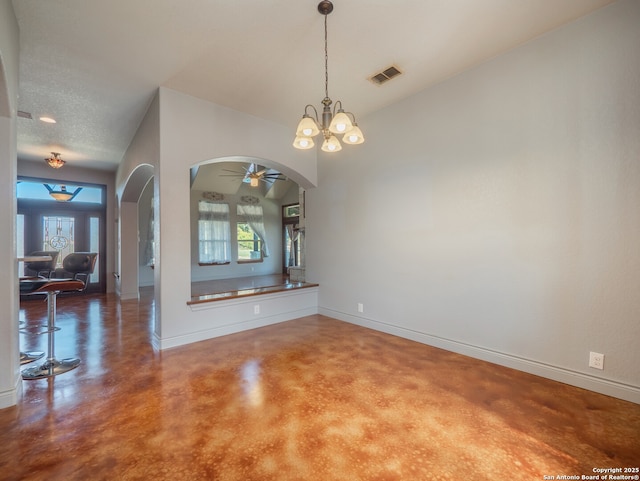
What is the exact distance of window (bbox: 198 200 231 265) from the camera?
8555 mm

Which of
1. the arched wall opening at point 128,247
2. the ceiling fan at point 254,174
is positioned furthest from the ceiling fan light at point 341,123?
the arched wall opening at point 128,247

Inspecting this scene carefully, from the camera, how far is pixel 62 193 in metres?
6.38

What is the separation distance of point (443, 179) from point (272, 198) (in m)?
7.87

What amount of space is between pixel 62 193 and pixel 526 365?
356 inches

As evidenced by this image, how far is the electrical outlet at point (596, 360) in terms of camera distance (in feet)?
7.59

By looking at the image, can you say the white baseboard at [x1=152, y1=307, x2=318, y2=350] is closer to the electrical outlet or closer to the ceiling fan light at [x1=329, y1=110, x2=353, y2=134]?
the ceiling fan light at [x1=329, y1=110, x2=353, y2=134]

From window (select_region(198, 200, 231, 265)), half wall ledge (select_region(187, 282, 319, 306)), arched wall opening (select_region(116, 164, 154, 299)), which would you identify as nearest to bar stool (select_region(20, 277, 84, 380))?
half wall ledge (select_region(187, 282, 319, 306))

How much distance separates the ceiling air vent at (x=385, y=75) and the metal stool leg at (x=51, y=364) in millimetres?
4164

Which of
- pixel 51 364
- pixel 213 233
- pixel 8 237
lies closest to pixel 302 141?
pixel 8 237

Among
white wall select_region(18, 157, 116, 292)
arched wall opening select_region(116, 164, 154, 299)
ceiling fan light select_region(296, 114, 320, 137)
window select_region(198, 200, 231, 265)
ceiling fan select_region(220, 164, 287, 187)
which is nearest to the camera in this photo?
ceiling fan light select_region(296, 114, 320, 137)

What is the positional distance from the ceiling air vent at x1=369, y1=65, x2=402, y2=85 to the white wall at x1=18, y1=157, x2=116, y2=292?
7359 millimetres

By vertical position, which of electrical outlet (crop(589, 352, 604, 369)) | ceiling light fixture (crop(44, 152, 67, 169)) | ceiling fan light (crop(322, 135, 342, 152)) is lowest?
electrical outlet (crop(589, 352, 604, 369))

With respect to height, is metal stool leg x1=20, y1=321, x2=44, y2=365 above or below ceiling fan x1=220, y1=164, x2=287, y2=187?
below

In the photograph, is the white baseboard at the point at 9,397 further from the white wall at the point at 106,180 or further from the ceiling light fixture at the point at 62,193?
the white wall at the point at 106,180
